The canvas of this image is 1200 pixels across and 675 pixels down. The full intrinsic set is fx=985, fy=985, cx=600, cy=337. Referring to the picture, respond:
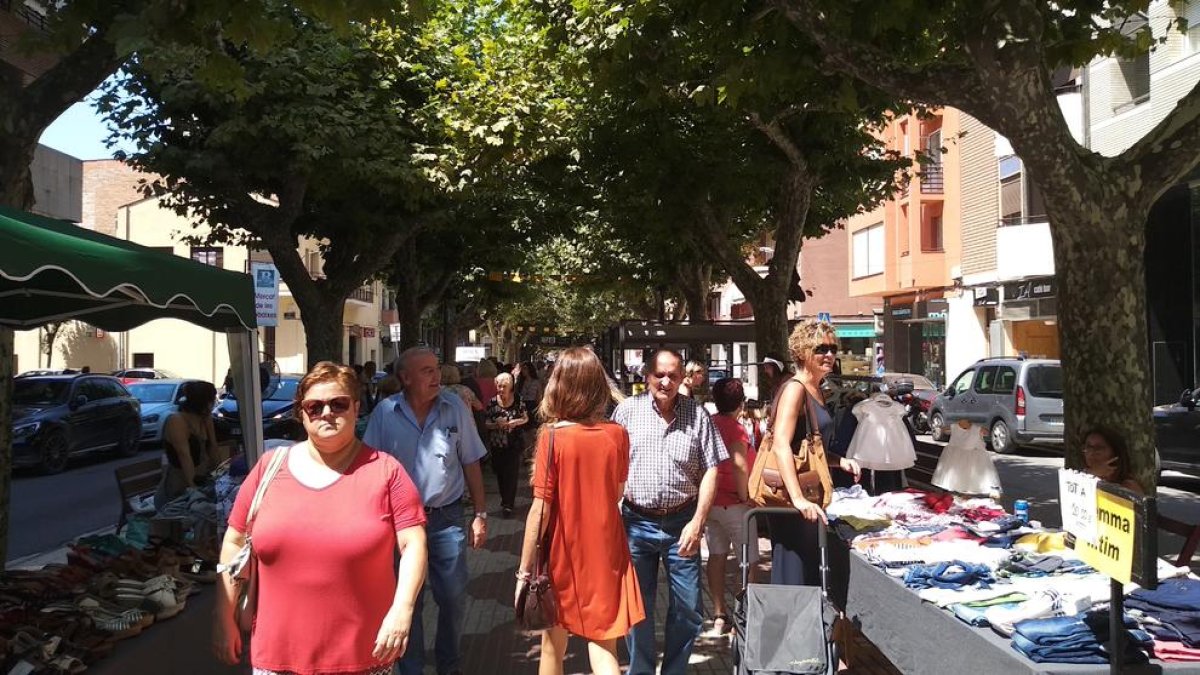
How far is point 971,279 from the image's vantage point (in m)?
29.6

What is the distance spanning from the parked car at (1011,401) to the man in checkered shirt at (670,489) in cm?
1368

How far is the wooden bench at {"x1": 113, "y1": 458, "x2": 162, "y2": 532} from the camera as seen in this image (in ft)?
25.0

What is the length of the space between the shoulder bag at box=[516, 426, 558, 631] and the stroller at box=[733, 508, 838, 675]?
822 millimetres

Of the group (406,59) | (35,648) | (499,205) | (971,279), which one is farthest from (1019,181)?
Result: (35,648)

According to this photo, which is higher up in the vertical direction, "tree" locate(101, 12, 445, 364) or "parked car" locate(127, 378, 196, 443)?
"tree" locate(101, 12, 445, 364)

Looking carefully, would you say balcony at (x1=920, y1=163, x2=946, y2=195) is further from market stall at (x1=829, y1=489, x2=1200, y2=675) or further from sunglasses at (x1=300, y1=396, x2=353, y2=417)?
sunglasses at (x1=300, y1=396, x2=353, y2=417)

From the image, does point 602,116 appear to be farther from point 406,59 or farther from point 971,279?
point 971,279

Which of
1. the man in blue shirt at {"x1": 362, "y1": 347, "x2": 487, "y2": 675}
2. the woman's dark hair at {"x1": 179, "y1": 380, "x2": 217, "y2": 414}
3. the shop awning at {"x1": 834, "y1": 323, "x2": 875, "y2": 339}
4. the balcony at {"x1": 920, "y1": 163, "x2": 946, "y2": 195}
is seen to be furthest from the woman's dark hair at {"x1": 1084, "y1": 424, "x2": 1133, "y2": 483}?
the shop awning at {"x1": 834, "y1": 323, "x2": 875, "y2": 339}

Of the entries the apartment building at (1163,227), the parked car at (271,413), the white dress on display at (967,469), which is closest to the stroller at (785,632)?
the white dress on display at (967,469)

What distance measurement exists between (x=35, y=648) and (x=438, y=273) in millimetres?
22404

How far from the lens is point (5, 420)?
6.21 metres

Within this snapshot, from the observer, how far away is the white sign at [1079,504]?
10.9 ft

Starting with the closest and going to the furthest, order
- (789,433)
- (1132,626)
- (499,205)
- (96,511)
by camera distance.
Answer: (1132,626), (789,433), (96,511), (499,205)

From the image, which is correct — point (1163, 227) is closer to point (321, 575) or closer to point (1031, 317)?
point (1031, 317)
